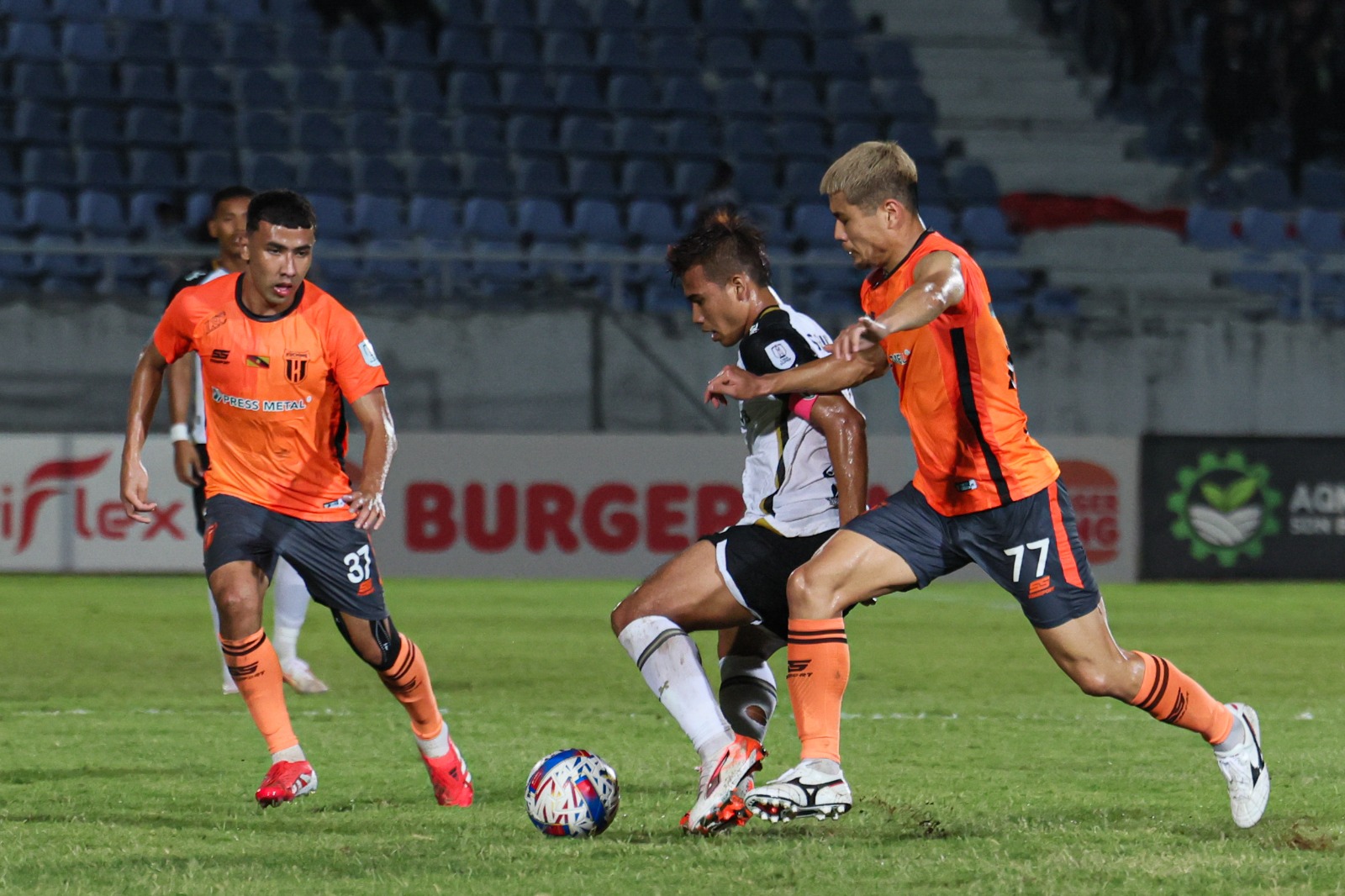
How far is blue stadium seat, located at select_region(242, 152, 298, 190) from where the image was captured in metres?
18.1

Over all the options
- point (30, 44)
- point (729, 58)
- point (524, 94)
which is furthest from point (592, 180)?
point (30, 44)

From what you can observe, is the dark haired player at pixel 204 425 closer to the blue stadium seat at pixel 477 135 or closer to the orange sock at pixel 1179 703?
the orange sock at pixel 1179 703

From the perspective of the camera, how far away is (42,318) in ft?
51.5

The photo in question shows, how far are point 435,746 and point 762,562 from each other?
4.02 ft

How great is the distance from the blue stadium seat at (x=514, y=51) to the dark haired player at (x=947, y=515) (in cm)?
1530

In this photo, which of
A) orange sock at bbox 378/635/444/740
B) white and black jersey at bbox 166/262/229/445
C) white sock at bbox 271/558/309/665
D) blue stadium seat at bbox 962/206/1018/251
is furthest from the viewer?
blue stadium seat at bbox 962/206/1018/251

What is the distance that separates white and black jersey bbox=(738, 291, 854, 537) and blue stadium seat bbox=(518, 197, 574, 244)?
12.9m

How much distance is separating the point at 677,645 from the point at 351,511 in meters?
1.19

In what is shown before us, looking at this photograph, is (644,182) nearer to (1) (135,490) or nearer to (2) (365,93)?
(2) (365,93)

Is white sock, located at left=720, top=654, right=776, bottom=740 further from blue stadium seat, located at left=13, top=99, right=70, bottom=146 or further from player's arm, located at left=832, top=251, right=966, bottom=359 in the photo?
blue stadium seat, located at left=13, top=99, right=70, bottom=146

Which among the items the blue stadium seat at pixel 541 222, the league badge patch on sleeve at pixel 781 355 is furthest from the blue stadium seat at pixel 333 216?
the league badge patch on sleeve at pixel 781 355

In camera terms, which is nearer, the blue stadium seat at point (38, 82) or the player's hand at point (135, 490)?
the player's hand at point (135, 490)

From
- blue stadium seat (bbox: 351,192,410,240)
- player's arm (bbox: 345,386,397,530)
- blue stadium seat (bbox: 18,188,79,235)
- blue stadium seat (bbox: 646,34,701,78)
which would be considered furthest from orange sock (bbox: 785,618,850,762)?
blue stadium seat (bbox: 646,34,701,78)

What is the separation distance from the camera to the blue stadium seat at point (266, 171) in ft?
59.4
